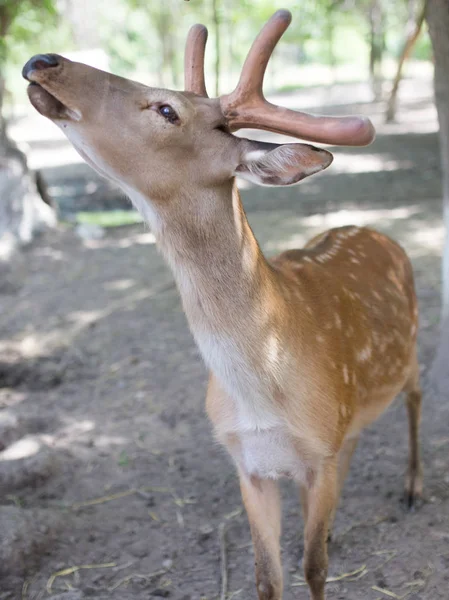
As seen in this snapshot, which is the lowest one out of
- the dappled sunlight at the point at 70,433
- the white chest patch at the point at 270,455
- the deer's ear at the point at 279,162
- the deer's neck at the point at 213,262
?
the dappled sunlight at the point at 70,433

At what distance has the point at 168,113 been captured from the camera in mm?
2295

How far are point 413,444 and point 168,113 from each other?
2.03 meters

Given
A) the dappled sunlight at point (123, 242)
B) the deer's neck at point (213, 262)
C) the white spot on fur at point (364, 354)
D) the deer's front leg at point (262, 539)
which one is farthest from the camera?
the dappled sunlight at point (123, 242)

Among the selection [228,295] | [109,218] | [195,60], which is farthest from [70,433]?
[109,218]

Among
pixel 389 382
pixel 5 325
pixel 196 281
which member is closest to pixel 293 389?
pixel 196 281

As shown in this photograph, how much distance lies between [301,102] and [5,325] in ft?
71.9

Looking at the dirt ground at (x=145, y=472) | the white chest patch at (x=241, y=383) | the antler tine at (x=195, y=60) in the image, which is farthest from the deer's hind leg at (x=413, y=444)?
the antler tine at (x=195, y=60)

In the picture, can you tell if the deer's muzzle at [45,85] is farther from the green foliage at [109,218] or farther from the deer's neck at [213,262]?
the green foliage at [109,218]

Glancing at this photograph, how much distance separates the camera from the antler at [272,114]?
6.48 feet

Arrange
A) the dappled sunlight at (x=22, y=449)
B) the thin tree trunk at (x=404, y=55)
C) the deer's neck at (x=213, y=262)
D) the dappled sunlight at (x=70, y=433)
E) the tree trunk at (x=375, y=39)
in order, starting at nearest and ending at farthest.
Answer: the deer's neck at (x=213, y=262) → the dappled sunlight at (x=22, y=449) → the dappled sunlight at (x=70, y=433) → the thin tree trunk at (x=404, y=55) → the tree trunk at (x=375, y=39)

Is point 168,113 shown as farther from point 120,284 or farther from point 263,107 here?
point 120,284

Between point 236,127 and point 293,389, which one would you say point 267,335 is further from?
point 236,127

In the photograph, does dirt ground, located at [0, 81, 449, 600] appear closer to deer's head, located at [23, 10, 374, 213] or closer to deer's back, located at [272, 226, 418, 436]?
deer's back, located at [272, 226, 418, 436]

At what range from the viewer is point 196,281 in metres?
2.39
